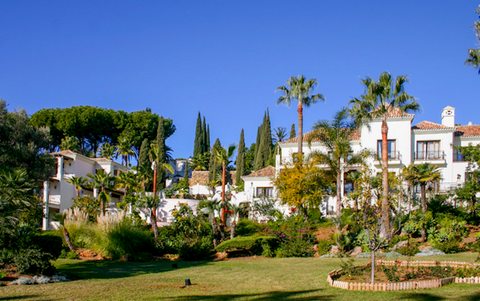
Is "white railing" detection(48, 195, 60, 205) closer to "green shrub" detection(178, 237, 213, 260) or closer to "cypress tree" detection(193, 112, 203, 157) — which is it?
"green shrub" detection(178, 237, 213, 260)

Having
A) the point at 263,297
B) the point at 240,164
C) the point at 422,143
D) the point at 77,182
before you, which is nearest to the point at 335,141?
the point at 422,143

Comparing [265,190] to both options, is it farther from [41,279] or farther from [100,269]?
[41,279]

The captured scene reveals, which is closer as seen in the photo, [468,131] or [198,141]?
[468,131]

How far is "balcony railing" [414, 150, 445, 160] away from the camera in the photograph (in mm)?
38031

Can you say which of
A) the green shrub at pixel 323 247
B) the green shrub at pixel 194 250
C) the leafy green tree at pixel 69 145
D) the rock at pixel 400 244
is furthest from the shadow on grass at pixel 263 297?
the leafy green tree at pixel 69 145

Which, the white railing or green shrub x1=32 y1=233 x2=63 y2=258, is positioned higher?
the white railing

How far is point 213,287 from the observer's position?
14.1 m

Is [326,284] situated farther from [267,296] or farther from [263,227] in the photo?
[263,227]

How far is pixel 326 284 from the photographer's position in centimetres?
1384

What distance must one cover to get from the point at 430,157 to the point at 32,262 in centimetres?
3315

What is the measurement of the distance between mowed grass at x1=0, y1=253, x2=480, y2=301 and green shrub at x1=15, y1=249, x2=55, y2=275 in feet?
4.32

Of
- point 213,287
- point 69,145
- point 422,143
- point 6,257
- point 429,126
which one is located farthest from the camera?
point 69,145

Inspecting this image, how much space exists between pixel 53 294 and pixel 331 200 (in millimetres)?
30026

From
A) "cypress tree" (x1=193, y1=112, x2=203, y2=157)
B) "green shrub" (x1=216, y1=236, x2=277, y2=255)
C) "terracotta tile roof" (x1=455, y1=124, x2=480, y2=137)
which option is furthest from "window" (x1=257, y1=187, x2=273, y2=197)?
"cypress tree" (x1=193, y1=112, x2=203, y2=157)
